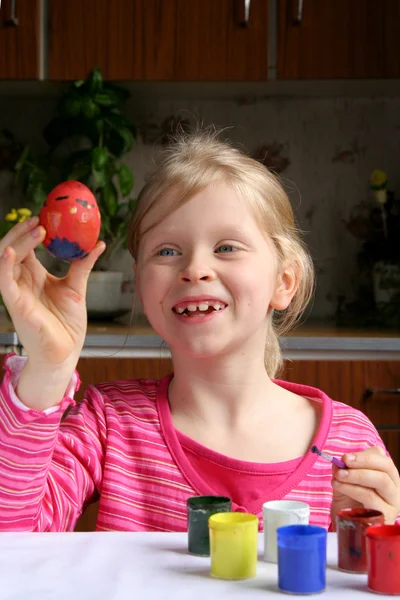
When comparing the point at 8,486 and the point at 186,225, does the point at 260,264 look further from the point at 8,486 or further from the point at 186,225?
the point at 8,486

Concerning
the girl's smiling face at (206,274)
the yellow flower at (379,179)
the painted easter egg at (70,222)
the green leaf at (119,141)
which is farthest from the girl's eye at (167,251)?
the yellow flower at (379,179)

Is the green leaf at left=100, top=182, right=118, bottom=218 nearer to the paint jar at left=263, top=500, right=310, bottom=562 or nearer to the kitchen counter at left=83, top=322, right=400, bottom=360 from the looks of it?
the kitchen counter at left=83, top=322, right=400, bottom=360

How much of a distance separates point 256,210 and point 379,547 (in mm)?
618

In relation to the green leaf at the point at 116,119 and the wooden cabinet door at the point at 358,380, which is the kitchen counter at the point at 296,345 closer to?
the wooden cabinet door at the point at 358,380

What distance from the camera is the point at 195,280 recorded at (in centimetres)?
115

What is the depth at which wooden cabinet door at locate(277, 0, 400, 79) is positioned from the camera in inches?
97.7

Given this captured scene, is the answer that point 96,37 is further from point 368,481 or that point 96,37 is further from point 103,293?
point 368,481

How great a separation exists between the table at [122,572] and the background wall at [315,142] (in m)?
2.05

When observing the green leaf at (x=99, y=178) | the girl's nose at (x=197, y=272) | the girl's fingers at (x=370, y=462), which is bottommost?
the girl's fingers at (x=370, y=462)

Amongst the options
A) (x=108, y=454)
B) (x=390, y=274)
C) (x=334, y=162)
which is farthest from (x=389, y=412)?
(x=108, y=454)

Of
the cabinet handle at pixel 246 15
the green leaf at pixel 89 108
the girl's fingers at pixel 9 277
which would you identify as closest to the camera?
the girl's fingers at pixel 9 277

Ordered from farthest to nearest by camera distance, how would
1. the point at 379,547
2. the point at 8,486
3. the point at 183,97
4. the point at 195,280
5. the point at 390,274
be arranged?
the point at 183,97
the point at 390,274
the point at 195,280
the point at 8,486
the point at 379,547

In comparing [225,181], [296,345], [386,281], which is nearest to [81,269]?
[225,181]

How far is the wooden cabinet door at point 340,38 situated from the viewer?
2.48 metres
